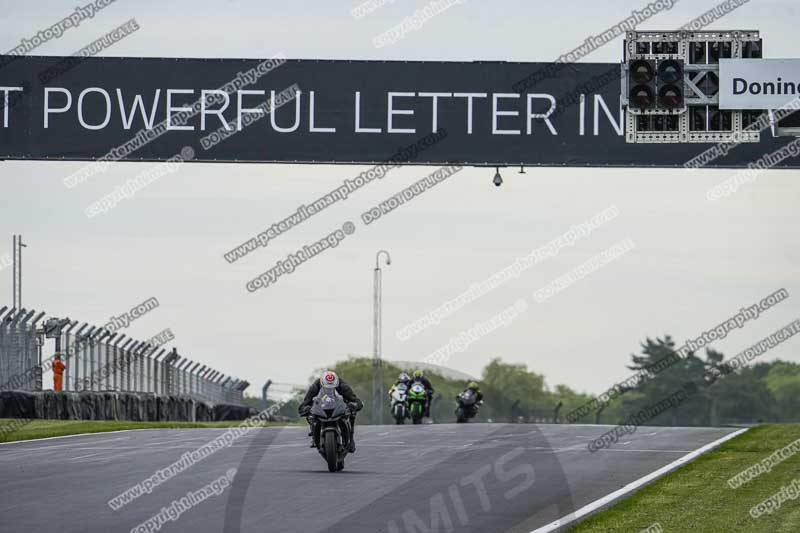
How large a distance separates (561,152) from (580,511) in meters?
12.1

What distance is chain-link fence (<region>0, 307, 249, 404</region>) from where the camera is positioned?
3175cm

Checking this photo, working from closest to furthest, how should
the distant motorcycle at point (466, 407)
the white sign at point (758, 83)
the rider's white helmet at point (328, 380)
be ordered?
the rider's white helmet at point (328, 380), the white sign at point (758, 83), the distant motorcycle at point (466, 407)

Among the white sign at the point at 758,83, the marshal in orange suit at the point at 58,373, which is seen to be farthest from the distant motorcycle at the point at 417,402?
the white sign at the point at 758,83

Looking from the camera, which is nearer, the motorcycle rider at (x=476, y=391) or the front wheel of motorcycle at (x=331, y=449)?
the front wheel of motorcycle at (x=331, y=449)

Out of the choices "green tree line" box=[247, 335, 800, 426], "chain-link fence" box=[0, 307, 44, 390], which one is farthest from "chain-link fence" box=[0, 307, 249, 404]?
"green tree line" box=[247, 335, 800, 426]

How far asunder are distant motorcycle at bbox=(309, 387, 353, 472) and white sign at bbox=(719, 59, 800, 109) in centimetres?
738

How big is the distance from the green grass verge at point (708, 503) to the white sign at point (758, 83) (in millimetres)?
5119

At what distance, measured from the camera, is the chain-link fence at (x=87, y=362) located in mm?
31750

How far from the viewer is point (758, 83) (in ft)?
71.3

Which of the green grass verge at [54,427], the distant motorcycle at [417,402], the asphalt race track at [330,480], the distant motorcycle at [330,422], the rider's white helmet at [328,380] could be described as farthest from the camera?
the distant motorcycle at [417,402]

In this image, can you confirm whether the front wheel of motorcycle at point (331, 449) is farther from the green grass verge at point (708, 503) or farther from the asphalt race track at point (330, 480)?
the green grass verge at point (708, 503)

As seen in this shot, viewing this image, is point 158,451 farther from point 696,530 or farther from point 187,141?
point 696,530

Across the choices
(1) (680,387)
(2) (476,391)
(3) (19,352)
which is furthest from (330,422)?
(1) (680,387)

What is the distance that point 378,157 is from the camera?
2648 centimetres
